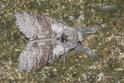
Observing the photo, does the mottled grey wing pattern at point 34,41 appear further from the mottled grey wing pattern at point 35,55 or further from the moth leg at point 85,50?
the moth leg at point 85,50

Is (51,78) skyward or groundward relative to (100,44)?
groundward

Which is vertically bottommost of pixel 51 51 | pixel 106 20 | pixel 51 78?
pixel 51 78

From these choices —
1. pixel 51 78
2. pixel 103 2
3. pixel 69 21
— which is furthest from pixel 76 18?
pixel 51 78

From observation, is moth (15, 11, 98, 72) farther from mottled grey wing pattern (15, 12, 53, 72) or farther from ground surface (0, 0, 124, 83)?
ground surface (0, 0, 124, 83)

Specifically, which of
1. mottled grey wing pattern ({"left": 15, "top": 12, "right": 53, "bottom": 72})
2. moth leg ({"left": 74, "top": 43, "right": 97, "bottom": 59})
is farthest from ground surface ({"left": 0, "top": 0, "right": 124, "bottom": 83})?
mottled grey wing pattern ({"left": 15, "top": 12, "right": 53, "bottom": 72})

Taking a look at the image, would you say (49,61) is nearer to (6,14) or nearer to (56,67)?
(56,67)

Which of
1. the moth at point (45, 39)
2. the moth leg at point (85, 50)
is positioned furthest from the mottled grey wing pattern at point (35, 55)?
the moth leg at point (85, 50)

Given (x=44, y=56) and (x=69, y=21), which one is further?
(x=69, y=21)

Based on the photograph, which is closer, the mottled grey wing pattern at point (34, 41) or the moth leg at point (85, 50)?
the mottled grey wing pattern at point (34, 41)
